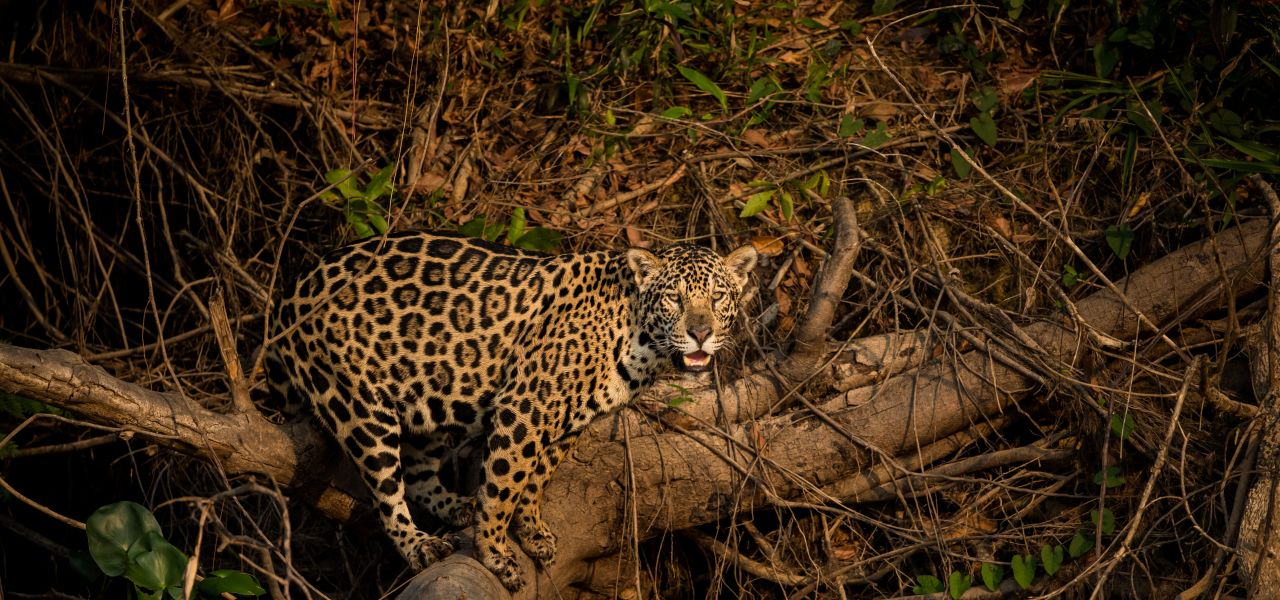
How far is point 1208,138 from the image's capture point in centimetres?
693

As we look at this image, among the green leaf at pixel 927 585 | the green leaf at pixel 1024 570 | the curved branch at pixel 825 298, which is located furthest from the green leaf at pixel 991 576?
the curved branch at pixel 825 298

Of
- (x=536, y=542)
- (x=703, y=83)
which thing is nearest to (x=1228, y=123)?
(x=703, y=83)

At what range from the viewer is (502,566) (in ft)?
17.6

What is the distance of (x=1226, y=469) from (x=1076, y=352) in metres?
1.03

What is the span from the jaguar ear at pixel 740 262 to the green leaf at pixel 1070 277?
2317 millimetres

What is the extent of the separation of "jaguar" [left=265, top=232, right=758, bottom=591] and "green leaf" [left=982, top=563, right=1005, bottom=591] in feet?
6.54

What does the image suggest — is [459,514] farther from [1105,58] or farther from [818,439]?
[1105,58]

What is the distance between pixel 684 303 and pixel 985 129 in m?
3.50

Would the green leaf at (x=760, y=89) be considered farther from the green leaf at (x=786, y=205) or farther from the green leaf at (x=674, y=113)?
the green leaf at (x=786, y=205)

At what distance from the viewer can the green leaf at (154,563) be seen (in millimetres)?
4793

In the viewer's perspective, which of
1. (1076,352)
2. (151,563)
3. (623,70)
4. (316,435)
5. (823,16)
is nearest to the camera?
(151,563)

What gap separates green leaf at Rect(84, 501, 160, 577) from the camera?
4.77 m

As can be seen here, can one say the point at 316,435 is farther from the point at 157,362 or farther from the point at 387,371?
the point at 157,362

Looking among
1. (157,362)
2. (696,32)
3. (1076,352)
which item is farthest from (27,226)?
(1076,352)
